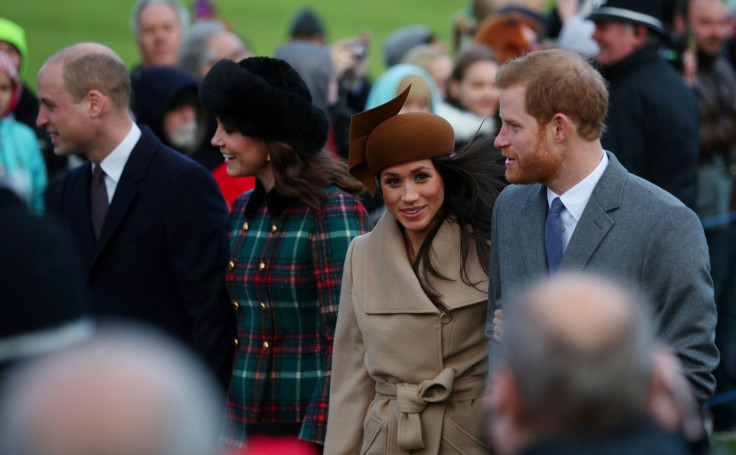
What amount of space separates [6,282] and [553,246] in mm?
2024

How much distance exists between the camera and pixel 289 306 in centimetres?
499

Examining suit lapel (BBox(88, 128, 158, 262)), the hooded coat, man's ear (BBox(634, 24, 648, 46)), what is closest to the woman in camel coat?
suit lapel (BBox(88, 128, 158, 262))

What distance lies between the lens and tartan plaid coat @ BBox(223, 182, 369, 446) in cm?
496

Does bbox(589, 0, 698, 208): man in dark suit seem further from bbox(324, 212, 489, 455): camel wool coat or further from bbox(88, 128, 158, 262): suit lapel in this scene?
bbox(88, 128, 158, 262): suit lapel

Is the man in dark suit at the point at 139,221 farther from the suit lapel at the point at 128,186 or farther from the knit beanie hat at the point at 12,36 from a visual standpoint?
the knit beanie hat at the point at 12,36

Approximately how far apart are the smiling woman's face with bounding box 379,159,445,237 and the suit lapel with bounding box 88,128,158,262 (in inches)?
54.0

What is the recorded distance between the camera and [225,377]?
5.36m

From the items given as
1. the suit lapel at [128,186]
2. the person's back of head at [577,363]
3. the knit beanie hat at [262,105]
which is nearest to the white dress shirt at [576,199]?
the knit beanie hat at [262,105]

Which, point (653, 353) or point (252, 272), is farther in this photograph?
point (252, 272)

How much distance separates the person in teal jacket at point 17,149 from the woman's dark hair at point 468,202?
3.14m

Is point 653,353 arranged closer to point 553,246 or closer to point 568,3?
point 553,246

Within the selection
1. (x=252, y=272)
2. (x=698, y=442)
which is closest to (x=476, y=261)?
(x=252, y=272)

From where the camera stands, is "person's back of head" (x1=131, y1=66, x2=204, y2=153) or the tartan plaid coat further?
"person's back of head" (x1=131, y1=66, x2=204, y2=153)

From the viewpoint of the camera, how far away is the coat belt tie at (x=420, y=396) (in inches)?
173
